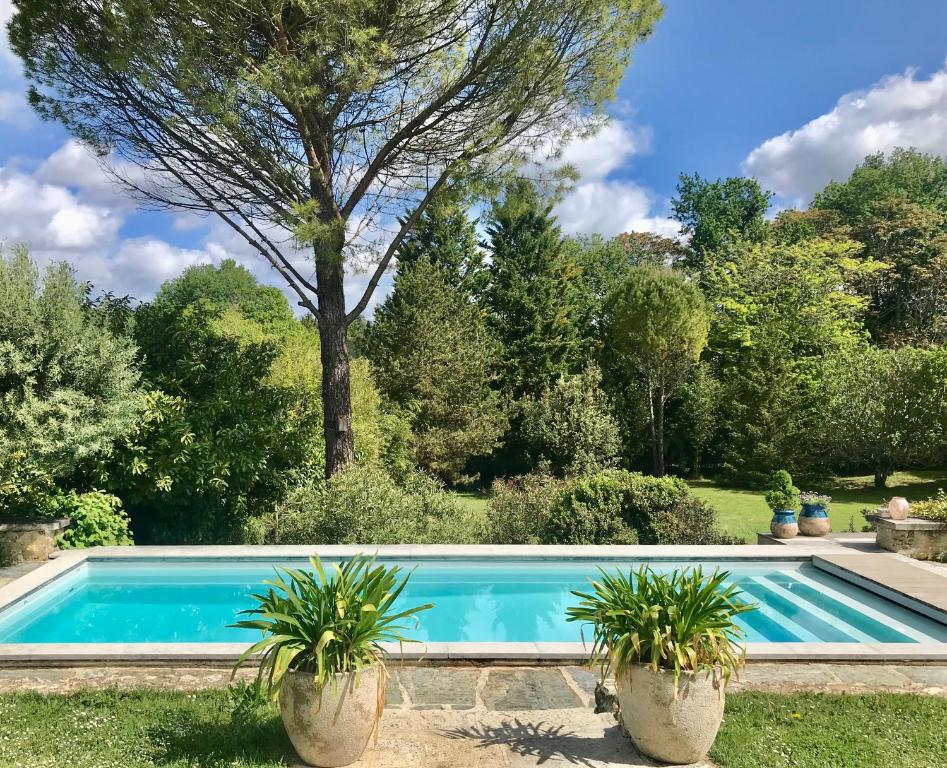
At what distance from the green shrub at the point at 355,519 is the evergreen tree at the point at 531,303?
11169 mm

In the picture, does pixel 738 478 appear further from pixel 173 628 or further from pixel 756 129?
pixel 173 628

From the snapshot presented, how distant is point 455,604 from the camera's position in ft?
27.1

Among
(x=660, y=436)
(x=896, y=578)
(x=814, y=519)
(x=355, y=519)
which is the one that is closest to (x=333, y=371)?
(x=355, y=519)

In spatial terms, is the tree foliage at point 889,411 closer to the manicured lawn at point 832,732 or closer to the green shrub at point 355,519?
the green shrub at point 355,519

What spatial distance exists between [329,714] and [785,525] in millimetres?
8481

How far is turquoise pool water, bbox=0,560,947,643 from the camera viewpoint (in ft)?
23.3

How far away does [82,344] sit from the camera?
360 inches

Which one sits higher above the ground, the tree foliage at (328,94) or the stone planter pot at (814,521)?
the tree foliage at (328,94)

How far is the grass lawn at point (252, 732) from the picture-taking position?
12.6 feet

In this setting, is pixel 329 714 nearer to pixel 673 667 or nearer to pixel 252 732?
pixel 252 732

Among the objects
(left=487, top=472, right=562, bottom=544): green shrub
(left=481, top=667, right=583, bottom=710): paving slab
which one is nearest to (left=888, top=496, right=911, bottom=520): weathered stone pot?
(left=487, top=472, right=562, bottom=544): green shrub

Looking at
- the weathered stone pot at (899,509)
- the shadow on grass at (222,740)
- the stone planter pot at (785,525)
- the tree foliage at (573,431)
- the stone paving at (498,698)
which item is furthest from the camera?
the tree foliage at (573,431)

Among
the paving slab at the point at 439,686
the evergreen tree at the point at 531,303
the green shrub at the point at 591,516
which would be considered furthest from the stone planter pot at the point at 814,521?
the evergreen tree at the point at 531,303

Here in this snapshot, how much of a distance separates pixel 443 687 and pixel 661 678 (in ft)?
6.34
